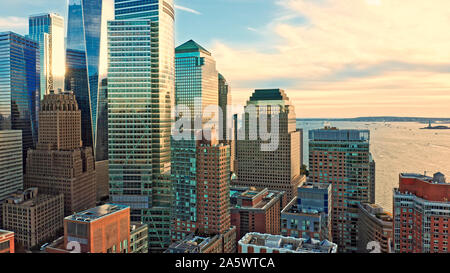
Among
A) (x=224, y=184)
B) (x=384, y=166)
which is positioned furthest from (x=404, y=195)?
(x=384, y=166)

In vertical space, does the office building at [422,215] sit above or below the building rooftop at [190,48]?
below

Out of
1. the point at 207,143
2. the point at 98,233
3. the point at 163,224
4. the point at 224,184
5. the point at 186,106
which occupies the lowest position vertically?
the point at 163,224

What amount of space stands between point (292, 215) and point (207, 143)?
1225cm

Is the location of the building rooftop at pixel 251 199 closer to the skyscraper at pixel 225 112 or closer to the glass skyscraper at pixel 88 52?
the skyscraper at pixel 225 112

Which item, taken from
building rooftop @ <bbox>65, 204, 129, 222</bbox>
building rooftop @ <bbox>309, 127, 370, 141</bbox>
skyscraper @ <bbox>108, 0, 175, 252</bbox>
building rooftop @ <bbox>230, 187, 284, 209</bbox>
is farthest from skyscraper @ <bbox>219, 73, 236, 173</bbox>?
building rooftop @ <bbox>65, 204, 129, 222</bbox>

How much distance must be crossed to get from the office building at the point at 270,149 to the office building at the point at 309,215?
2632cm

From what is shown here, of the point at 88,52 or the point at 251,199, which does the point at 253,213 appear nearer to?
the point at 251,199

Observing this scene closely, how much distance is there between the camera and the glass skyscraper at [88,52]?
290 feet

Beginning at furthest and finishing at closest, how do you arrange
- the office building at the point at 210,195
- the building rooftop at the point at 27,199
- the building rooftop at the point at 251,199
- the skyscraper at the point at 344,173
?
the building rooftop at the point at 27,199, the building rooftop at the point at 251,199, the skyscraper at the point at 344,173, the office building at the point at 210,195

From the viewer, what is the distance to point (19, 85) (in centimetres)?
7281

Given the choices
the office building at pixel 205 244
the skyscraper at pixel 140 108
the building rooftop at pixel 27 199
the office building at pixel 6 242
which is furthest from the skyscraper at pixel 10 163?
the office building at pixel 205 244

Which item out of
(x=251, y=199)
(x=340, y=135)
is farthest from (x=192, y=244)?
(x=340, y=135)
